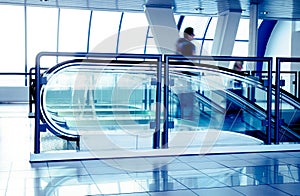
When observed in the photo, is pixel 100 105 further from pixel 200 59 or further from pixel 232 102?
pixel 200 59

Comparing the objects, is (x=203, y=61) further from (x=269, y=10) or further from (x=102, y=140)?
(x=269, y=10)

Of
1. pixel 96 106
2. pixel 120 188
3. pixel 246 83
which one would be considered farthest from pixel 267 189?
pixel 96 106

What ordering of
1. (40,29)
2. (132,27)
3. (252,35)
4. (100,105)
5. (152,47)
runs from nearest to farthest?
(100,105), (252,35), (152,47), (40,29), (132,27)

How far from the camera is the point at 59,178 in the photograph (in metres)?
3.75

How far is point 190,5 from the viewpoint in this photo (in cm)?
1210

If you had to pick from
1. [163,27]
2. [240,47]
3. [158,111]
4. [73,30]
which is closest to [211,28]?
[240,47]

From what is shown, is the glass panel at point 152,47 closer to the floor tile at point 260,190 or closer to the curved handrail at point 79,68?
the curved handrail at point 79,68

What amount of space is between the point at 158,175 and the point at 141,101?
2.18m

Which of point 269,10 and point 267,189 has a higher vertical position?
point 269,10

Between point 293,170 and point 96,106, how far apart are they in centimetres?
342

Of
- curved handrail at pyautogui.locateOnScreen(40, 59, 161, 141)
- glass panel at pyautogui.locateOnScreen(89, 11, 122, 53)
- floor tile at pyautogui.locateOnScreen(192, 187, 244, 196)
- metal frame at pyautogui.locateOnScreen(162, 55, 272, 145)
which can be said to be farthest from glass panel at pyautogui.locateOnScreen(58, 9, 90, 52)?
floor tile at pyautogui.locateOnScreen(192, 187, 244, 196)

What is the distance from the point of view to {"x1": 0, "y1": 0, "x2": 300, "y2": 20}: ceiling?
1152 cm

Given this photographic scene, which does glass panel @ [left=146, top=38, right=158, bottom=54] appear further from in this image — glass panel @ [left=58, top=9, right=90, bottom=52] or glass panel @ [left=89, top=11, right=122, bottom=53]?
glass panel @ [left=58, top=9, right=90, bottom=52]

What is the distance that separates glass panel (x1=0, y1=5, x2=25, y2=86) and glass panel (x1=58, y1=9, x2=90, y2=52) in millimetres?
1400
